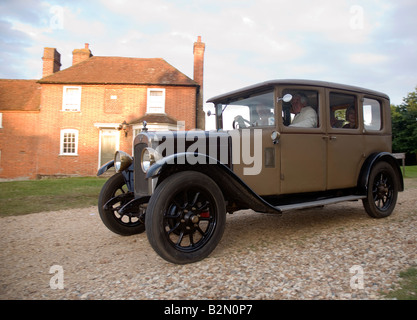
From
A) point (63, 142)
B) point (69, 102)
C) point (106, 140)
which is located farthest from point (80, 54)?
point (106, 140)

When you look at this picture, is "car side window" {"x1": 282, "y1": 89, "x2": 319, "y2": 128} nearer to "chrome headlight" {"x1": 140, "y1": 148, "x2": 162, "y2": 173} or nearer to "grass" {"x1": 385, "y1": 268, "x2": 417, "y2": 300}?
"chrome headlight" {"x1": 140, "y1": 148, "x2": 162, "y2": 173}

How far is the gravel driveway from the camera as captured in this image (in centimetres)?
229

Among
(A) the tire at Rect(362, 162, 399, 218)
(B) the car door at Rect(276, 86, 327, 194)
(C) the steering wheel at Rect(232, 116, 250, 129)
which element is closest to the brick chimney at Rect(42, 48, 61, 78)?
(C) the steering wheel at Rect(232, 116, 250, 129)

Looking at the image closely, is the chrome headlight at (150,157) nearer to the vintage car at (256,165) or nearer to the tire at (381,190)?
the vintage car at (256,165)

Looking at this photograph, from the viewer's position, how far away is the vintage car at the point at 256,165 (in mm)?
2887

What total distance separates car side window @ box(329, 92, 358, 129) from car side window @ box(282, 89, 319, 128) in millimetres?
447

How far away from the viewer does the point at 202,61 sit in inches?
688

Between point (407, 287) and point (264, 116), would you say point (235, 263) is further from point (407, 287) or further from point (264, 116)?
point (264, 116)

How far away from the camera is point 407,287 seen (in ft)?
7.28

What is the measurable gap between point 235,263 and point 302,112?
2.31m

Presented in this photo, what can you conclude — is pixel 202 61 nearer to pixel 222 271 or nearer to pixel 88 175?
pixel 88 175

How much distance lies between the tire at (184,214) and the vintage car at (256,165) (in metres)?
0.01

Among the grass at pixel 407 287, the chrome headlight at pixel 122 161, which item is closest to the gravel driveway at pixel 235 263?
the grass at pixel 407 287
